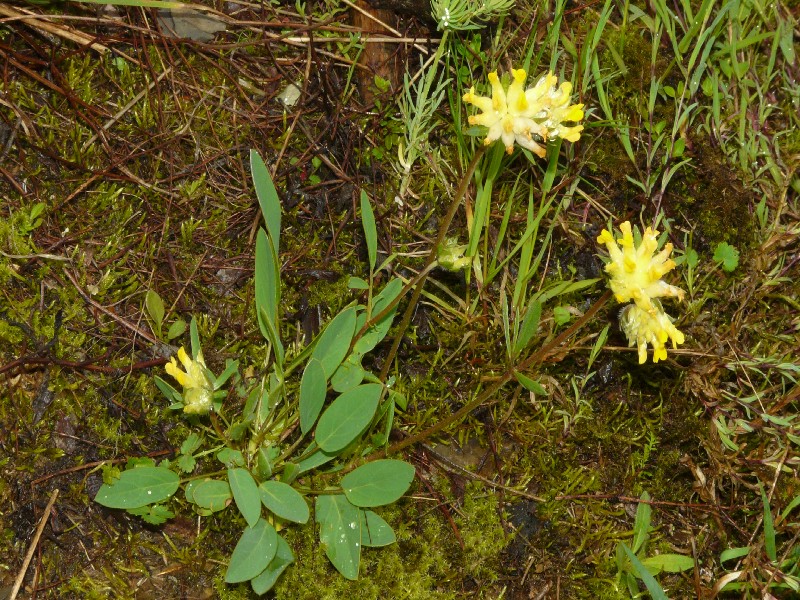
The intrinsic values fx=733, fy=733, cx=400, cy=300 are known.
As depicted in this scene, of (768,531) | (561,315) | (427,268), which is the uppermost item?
(427,268)

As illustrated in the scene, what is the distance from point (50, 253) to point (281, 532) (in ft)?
3.61

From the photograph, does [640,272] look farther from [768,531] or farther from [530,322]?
[768,531]

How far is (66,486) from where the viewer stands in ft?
6.93

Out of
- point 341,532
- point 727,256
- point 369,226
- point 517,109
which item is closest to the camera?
point 517,109

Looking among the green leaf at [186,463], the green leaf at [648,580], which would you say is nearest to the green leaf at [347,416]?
the green leaf at [186,463]

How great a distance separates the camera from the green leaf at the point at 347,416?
1.99 meters

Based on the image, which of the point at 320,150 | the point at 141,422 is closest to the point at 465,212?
the point at 320,150

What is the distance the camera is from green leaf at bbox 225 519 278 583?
188cm

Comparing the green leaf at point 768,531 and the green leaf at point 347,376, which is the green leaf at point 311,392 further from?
the green leaf at point 768,531

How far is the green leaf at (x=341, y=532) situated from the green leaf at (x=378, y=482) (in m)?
0.05

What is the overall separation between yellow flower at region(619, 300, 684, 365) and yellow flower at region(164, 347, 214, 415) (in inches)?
44.9

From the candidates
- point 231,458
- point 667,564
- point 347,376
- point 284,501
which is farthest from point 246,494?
point 667,564

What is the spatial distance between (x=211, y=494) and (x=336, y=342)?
544 millimetres

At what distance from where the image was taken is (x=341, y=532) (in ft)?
6.63
